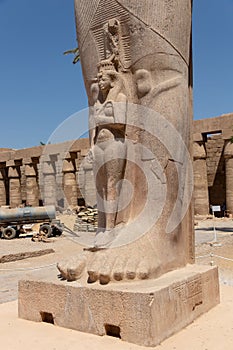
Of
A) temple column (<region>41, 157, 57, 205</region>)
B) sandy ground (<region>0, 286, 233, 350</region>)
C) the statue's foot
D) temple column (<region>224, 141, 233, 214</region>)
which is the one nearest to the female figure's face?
the statue's foot

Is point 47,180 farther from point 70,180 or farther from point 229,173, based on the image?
point 229,173

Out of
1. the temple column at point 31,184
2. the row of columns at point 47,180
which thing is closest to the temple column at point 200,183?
the row of columns at point 47,180

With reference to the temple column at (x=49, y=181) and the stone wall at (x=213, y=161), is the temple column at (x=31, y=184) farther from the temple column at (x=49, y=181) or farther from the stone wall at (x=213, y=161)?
the stone wall at (x=213, y=161)

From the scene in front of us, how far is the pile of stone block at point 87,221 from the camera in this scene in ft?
46.7

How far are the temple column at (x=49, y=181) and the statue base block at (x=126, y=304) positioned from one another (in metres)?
19.7

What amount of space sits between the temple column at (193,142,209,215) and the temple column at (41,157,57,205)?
8655mm

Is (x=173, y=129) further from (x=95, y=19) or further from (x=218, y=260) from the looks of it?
(x=218, y=260)

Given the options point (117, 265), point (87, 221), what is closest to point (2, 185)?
point (87, 221)

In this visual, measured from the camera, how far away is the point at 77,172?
2175cm

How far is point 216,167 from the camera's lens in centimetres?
1939

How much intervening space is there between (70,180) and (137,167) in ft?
60.0

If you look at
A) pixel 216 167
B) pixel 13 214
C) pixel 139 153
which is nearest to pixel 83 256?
pixel 139 153

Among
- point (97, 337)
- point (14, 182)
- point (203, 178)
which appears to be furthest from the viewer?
point (14, 182)

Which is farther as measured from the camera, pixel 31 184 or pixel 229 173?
pixel 31 184
